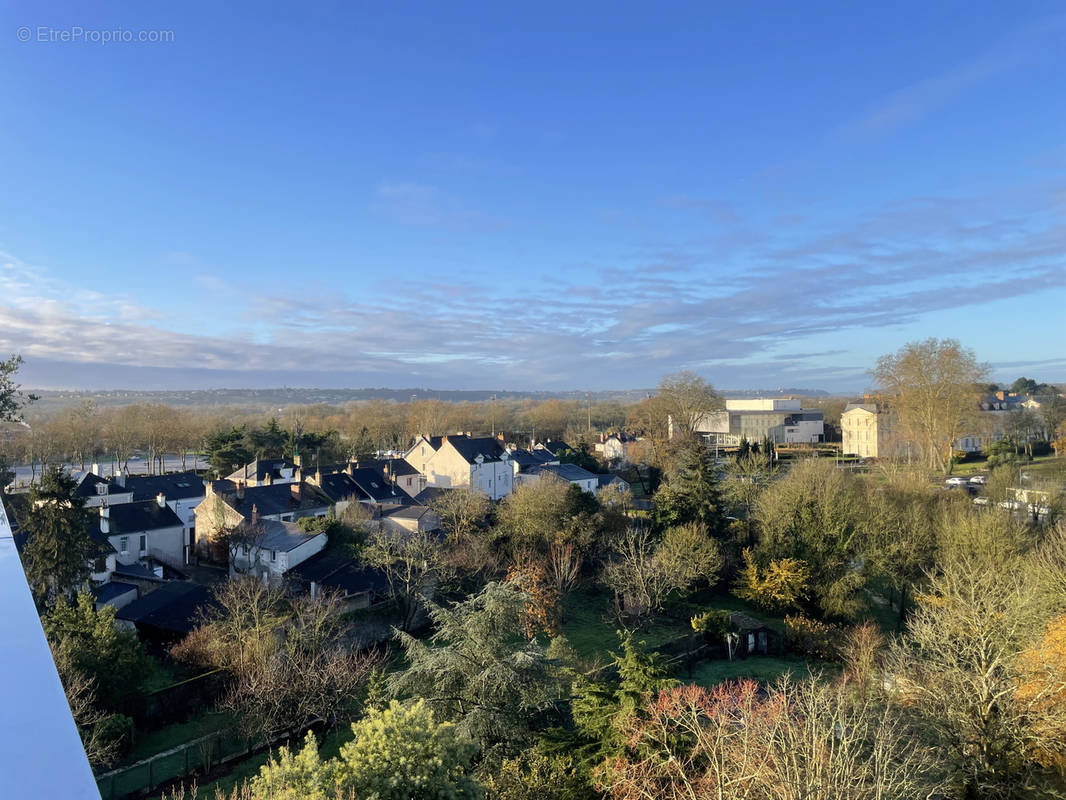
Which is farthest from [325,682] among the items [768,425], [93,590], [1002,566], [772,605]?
[768,425]

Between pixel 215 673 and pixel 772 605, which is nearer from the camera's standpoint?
pixel 215 673

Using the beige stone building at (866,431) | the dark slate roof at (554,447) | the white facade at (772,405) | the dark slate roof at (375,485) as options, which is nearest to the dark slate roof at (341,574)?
the dark slate roof at (375,485)

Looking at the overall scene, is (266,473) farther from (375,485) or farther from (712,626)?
(712,626)

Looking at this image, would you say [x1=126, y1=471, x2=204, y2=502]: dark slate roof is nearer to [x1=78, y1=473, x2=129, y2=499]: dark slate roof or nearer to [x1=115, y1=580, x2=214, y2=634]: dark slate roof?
[x1=78, y1=473, x2=129, y2=499]: dark slate roof

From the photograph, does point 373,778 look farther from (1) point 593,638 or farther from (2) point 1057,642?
(1) point 593,638

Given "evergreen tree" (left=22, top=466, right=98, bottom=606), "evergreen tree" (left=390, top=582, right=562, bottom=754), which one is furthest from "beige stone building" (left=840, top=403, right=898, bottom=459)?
"evergreen tree" (left=22, top=466, right=98, bottom=606)

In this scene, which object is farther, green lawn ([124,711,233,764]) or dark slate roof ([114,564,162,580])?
dark slate roof ([114,564,162,580])
